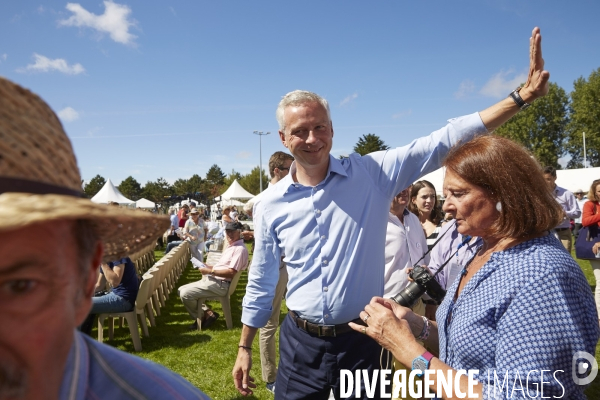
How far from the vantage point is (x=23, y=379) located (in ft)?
2.12

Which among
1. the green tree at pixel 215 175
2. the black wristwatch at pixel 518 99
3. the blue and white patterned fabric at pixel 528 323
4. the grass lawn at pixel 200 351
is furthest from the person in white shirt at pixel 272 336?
the green tree at pixel 215 175

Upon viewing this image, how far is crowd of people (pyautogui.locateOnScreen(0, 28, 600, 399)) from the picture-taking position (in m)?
0.66

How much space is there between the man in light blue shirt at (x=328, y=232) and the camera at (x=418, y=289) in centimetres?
17

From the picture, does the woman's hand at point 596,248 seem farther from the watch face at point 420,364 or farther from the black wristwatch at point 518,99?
the watch face at point 420,364

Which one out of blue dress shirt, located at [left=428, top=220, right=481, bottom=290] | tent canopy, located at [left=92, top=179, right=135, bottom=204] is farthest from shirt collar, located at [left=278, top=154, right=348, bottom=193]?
tent canopy, located at [left=92, top=179, right=135, bottom=204]

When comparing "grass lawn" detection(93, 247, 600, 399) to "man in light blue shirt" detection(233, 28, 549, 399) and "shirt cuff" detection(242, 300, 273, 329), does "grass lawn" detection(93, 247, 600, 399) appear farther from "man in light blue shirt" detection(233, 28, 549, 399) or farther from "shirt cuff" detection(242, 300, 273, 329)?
"man in light blue shirt" detection(233, 28, 549, 399)

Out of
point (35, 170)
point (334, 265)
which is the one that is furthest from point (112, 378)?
point (334, 265)

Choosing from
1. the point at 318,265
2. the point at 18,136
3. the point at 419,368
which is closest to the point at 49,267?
the point at 18,136

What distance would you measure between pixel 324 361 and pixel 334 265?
1.87 feet

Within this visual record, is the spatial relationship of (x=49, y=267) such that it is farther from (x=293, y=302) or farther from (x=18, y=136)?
(x=293, y=302)

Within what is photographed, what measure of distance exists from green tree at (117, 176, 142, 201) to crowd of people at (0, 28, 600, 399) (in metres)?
81.3

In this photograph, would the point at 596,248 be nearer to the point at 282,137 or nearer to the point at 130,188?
the point at 282,137

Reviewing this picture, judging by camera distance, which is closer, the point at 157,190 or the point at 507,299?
the point at 507,299

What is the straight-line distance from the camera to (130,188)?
266 feet
